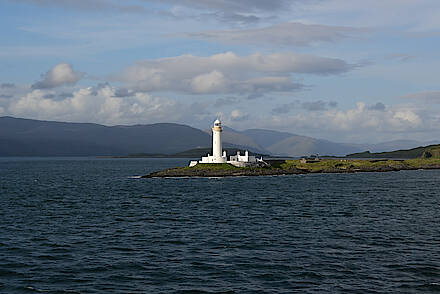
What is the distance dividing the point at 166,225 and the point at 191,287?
23957 mm

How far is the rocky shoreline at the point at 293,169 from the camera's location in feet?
442

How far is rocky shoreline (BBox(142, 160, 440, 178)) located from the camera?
134625 millimetres

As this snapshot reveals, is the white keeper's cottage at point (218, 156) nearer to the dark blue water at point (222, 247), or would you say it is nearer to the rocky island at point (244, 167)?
the rocky island at point (244, 167)

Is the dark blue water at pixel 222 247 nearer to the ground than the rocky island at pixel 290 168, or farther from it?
nearer to the ground

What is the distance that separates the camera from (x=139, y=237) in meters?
46.3

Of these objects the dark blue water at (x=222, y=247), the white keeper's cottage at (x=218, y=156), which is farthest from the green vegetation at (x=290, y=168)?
the dark blue water at (x=222, y=247)

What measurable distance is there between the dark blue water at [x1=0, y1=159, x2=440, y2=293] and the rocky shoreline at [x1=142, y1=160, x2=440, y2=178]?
58255 millimetres

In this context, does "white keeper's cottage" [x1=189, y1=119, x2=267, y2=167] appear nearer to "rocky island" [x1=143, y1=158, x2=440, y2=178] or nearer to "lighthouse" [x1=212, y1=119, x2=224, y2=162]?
"lighthouse" [x1=212, y1=119, x2=224, y2=162]

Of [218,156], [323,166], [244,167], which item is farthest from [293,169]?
[218,156]

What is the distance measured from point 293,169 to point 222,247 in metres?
115

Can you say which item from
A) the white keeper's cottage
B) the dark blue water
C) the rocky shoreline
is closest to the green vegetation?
the rocky shoreline

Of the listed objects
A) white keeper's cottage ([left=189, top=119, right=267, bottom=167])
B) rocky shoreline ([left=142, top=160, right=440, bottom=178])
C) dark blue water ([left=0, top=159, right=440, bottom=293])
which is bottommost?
dark blue water ([left=0, top=159, right=440, bottom=293])

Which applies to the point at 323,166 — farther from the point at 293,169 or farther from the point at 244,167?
the point at 244,167

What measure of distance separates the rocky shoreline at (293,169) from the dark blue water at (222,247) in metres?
58.3
